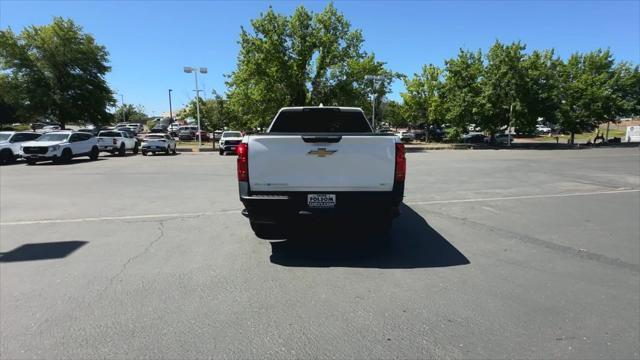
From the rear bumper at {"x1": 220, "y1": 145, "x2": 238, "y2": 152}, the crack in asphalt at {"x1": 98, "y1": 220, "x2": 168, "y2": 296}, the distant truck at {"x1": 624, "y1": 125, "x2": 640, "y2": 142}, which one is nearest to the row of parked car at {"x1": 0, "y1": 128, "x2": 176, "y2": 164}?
the rear bumper at {"x1": 220, "y1": 145, "x2": 238, "y2": 152}

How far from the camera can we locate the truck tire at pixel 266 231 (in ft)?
20.4

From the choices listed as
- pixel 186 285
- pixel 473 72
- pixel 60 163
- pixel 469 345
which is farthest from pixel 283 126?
pixel 473 72

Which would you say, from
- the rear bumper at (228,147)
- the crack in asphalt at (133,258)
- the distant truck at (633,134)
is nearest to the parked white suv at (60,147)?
the rear bumper at (228,147)

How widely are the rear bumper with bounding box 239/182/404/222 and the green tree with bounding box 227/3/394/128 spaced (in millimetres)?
31640

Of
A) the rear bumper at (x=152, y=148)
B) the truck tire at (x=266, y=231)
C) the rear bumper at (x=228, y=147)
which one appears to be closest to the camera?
the truck tire at (x=266, y=231)

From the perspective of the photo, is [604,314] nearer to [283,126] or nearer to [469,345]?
[469,345]

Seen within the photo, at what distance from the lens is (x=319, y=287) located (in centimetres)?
445

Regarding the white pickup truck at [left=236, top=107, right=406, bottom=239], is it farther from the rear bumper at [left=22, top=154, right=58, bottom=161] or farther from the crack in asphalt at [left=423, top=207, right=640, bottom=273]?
the rear bumper at [left=22, top=154, right=58, bottom=161]

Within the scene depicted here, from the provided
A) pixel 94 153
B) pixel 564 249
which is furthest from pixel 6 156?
pixel 564 249

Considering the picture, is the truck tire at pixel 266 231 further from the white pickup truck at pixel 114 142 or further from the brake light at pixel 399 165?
the white pickup truck at pixel 114 142

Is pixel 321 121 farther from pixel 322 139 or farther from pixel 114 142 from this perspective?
pixel 114 142

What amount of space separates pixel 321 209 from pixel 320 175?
0.44 m

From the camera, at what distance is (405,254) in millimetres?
5645

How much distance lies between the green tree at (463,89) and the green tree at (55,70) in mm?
38490
